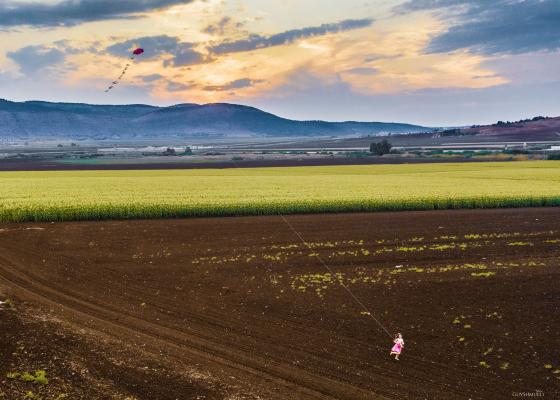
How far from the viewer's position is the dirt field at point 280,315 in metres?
11.6

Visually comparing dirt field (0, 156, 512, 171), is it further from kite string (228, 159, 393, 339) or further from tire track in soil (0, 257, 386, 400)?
tire track in soil (0, 257, 386, 400)

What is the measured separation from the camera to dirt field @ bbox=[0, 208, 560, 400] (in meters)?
11.6

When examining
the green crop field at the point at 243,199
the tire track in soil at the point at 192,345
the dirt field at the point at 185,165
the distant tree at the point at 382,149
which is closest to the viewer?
the tire track in soil at the point at 192,345

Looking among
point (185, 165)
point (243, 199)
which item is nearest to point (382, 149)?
point (185, 165)

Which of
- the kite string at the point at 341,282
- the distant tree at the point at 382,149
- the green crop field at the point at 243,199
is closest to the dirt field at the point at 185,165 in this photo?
the distant tree at the point at 382,149

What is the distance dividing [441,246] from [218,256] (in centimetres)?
984

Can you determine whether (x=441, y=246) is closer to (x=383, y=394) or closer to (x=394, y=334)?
(x=394, y=334)

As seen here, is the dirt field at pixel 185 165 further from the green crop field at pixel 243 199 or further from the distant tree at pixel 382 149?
the green crop field at pixel 243 199

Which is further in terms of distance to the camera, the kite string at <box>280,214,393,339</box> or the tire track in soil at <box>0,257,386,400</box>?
the kite string at <box>280,214,393,339</box>

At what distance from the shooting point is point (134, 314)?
15672 mm

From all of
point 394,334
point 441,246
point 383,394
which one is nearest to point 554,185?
point 441,246

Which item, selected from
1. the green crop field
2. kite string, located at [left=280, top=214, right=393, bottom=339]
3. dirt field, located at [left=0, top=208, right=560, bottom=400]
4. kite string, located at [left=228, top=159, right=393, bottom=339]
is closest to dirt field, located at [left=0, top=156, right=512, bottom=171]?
the green crop field

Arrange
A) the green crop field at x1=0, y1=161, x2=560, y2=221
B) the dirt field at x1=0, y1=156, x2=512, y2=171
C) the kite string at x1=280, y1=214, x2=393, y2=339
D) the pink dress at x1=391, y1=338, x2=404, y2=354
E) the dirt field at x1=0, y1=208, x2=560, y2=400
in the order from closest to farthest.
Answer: the dirt field at x1=0, y1=208, x2=560, y2=400, the pink dress at x1=391, y1=338, x2=404, y2=354, the kite string at x1=280, y1=214, x2=393, y2=339, the green crop field at x1=0, y1=161, x2=560, y2=221, the dirt field at x1=0, y1=156, x2=512, y2=171

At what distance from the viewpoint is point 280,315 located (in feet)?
51.0
